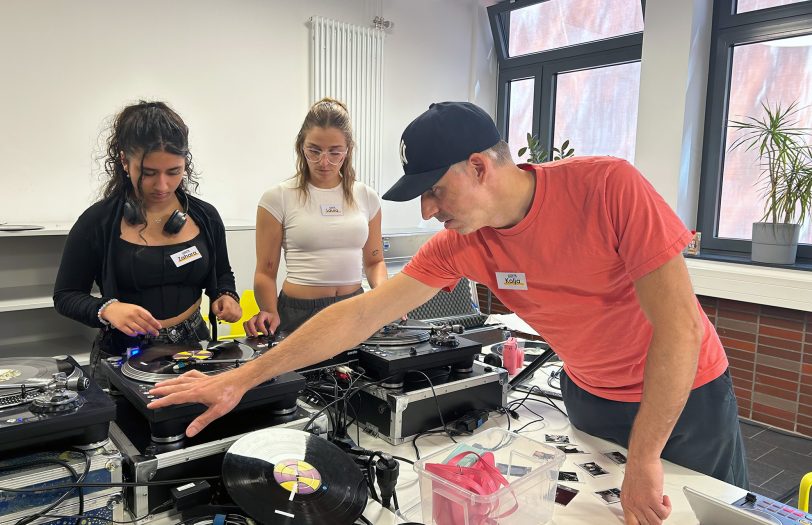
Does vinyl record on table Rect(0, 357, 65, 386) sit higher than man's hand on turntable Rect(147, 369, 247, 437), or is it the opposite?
vinyl record on table Rect(0, 357, 65, 386)

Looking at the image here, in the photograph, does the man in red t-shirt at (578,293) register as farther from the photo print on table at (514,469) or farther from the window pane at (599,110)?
the window pane at (599,110)

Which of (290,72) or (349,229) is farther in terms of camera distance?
(290,72)

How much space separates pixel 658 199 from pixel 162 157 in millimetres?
1236

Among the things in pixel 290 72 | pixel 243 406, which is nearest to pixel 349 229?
pixel 243 406

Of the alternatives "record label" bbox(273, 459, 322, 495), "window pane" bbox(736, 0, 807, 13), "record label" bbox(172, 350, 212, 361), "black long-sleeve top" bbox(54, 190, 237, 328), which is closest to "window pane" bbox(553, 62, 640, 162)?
"window pane" bbox(736, 0, 807, 13)

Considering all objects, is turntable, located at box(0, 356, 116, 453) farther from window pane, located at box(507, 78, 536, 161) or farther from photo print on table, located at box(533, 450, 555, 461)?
window pane, located at box(507, 78, 536, 161)

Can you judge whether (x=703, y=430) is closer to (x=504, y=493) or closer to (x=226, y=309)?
(x=504, y=493)

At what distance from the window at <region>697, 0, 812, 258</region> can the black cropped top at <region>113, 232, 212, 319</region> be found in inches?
138

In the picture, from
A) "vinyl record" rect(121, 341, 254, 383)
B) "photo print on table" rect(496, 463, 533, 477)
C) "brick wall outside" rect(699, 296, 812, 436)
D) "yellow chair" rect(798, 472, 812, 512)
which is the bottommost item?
"brick wall outside" rect(699, 296, 812, 436)

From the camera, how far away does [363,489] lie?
3.19 ft

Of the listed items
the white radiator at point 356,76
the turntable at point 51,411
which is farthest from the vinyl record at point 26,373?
the white radiator at point 356,76

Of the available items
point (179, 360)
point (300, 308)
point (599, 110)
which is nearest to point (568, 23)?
point (599, 110)

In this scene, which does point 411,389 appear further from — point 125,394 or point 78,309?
point 78,309

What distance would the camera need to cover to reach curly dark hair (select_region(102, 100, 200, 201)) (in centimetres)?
149
